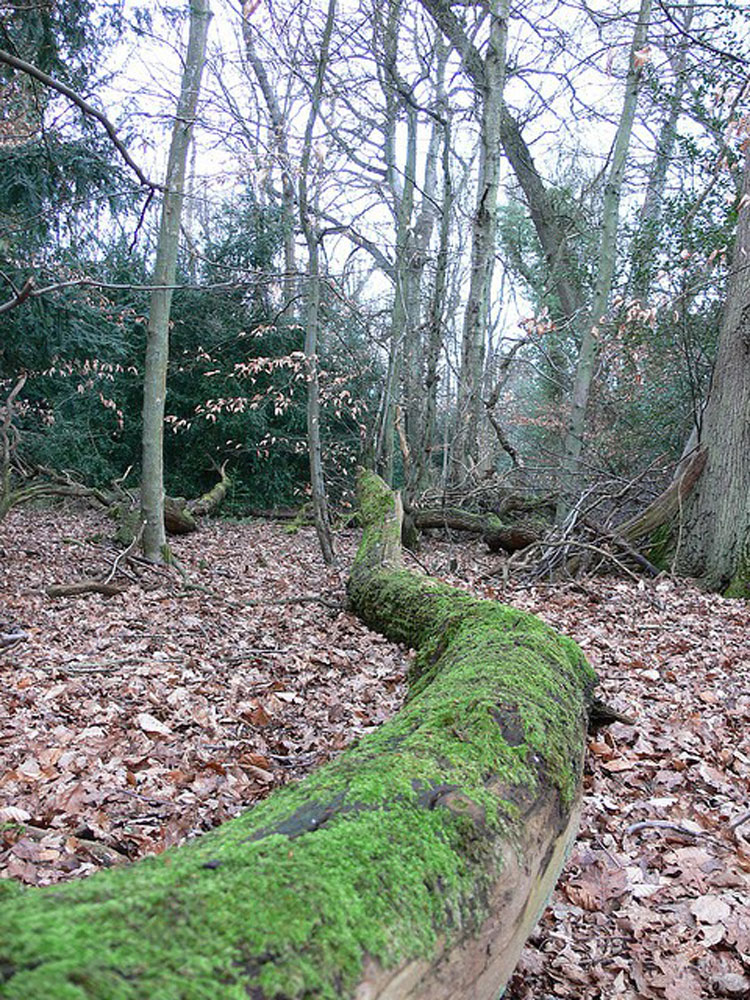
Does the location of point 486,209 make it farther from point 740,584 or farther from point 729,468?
point 740,584

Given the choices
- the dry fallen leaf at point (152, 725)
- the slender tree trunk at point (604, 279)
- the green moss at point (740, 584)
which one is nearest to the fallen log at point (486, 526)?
the slender tree trunk at point (604, 279)

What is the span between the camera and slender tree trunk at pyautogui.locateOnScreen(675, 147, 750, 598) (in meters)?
7.82

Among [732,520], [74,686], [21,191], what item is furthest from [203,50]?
[732,520]

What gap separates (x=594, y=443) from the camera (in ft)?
45.1

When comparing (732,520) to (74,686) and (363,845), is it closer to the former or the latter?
(74,686)

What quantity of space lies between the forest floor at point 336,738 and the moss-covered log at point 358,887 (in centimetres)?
53

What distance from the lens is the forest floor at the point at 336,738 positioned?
2.44m

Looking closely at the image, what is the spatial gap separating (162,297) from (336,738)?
6691mm

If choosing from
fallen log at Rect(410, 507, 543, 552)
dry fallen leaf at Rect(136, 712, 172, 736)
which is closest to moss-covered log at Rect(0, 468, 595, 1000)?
dry fallen leaf at Rect(136, 712, 172, 736)

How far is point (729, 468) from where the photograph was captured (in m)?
8.06

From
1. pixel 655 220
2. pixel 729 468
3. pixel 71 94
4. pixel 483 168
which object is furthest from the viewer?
pixel 655 220

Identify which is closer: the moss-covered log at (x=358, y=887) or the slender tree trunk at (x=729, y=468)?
the moss-covered log at (x=358, y=887)

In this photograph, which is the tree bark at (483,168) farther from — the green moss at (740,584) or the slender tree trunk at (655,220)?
the green moss at (740,584)

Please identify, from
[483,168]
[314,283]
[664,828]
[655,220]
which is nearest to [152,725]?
[664,828]
